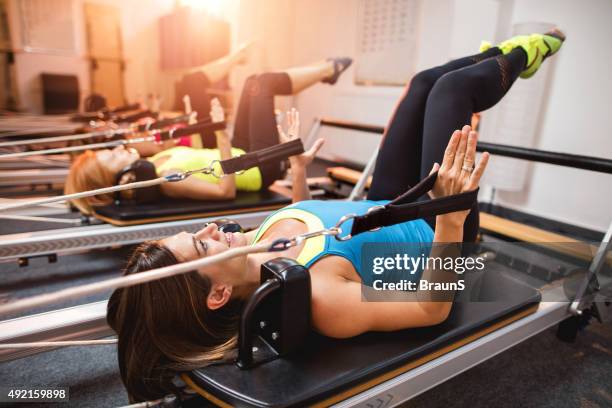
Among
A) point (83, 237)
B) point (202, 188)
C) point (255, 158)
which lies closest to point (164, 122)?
point (202, 188)

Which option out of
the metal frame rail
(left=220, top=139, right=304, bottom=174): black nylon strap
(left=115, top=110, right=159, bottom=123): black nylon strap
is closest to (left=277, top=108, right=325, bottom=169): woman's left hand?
(left=220, top=139, right=304, bottom=174): black nylon strap

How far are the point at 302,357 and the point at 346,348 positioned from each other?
0.13 m

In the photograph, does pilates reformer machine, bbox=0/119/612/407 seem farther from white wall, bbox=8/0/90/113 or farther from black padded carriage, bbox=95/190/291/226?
white wall, bbox=8/0/90/113

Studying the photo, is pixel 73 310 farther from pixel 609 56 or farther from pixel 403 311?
pixel 609 56

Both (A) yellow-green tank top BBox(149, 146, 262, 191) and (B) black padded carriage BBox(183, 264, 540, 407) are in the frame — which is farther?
(A) yellow-green tank top BBox(149, 146, 262, 191)

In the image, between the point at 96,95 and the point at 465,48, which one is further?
the point at 96,95

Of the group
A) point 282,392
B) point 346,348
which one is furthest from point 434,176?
point 282,392

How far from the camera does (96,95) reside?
18.1 feet

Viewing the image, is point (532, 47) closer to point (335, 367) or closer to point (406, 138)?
point (406, 138)

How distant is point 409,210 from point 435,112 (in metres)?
0.63

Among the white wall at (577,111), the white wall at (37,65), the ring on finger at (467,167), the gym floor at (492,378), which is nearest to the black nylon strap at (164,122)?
the gym floor at (492,378)

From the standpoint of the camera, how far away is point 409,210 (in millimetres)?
927

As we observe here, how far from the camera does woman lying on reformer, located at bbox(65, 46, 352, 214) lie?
7.16 feet

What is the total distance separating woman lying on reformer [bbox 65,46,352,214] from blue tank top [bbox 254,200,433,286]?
771mm
